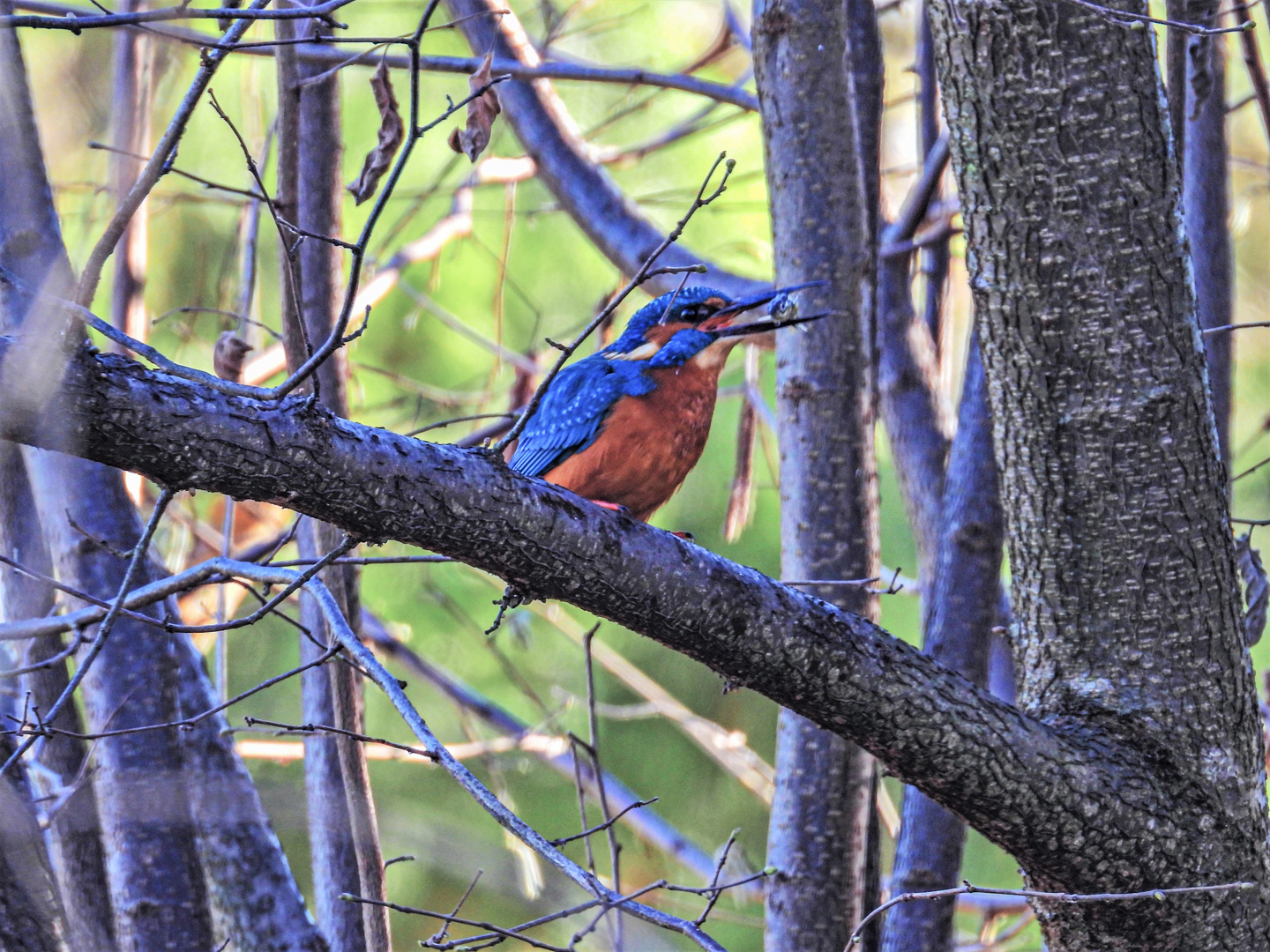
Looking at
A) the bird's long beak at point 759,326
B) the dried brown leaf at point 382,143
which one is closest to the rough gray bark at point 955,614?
the bird's long beak at point 759,326

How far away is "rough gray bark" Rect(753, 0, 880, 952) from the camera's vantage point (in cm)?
315

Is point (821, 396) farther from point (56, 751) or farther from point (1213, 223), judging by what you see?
point (56, 751)

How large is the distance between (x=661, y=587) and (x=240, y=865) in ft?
4.65

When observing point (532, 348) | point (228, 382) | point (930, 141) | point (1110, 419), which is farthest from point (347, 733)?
point (532, 348)

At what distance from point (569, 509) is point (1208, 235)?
2.34 m

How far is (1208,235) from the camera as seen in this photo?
11.4 ft

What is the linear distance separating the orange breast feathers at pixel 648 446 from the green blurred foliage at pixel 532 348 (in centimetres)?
207

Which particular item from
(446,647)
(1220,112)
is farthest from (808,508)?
(446,647)

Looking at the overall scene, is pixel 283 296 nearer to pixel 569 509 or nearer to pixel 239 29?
pixel 239 29

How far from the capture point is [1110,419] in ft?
7.98

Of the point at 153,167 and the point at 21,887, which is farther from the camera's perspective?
the point at 21,887

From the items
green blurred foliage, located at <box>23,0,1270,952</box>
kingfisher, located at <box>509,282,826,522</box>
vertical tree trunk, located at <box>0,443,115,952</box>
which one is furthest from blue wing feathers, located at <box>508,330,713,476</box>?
green blurred foliage, located at <box>23,0,1270,952</box>

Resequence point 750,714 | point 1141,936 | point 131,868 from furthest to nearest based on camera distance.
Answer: point 750,714
point 131,868
point 1141,936

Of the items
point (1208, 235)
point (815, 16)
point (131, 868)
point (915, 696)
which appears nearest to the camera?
point (915, 696)
